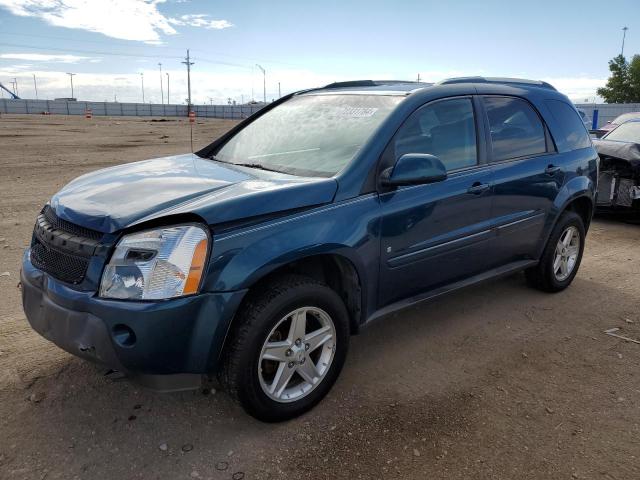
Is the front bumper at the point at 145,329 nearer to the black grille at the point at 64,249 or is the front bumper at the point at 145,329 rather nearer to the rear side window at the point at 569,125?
the black grille at the point at 64,249

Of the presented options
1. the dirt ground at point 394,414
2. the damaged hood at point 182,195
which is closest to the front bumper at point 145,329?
the damaged hood at point 182,195

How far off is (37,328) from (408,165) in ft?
7.25

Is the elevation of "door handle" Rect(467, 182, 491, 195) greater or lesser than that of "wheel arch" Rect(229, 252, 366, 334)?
greater

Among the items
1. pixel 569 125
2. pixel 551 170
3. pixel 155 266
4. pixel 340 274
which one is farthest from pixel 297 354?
pixel 569 125

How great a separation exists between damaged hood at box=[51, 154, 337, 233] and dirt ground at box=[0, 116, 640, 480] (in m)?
1.10

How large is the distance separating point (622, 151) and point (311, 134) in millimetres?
6238

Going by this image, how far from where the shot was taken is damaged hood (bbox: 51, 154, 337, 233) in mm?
2633

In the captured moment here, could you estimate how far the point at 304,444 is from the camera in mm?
2791

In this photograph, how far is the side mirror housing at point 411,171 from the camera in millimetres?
3146

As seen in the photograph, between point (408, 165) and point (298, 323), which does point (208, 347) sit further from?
point (408, 165)

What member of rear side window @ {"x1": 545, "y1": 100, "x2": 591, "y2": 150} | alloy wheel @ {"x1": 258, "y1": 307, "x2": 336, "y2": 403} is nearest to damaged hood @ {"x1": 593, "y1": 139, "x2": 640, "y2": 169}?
rear side window @ {"x1": 545, "y1": 100, "x2": 591, "y2": 150}

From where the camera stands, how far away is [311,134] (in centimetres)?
368

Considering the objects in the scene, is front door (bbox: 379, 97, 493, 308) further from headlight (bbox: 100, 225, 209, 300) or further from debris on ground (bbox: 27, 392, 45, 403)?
debris on ground (bbox: 27, 392, 45, 403)

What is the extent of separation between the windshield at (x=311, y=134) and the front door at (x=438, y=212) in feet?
0.87
